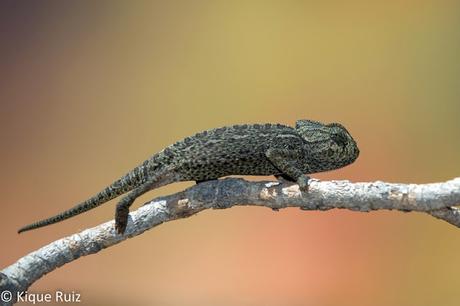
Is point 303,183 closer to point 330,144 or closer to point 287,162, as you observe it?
point 287,162

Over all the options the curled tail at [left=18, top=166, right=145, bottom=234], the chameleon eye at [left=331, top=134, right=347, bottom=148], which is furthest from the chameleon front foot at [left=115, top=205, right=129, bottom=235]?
the chameleon eye at [left=331, top=134, right=347, bottom=148]

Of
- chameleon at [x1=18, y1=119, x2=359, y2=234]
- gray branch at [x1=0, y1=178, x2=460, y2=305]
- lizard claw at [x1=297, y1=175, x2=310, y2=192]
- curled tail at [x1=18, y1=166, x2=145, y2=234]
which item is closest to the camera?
gray branch at [x1=0, y1=178, x2=460, y2=305]

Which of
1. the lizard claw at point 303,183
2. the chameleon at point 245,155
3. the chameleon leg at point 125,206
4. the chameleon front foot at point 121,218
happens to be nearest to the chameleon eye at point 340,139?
the chameleon at point 245,155

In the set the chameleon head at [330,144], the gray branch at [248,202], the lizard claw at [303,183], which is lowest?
the gray branch at [248,202]

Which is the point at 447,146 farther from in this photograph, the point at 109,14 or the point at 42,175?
the point at 42,175

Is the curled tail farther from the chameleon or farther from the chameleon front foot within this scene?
the chameleon front foot

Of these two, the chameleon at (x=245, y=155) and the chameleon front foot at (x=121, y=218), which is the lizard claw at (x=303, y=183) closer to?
the chameleon at (x=245, y=155)

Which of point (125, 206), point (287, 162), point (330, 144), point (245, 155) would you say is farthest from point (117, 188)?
point (330, 144)
